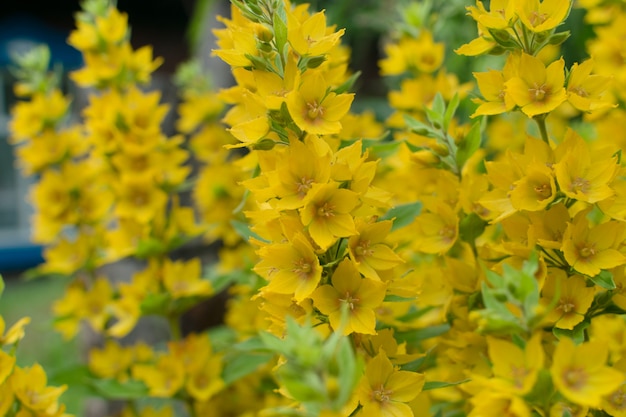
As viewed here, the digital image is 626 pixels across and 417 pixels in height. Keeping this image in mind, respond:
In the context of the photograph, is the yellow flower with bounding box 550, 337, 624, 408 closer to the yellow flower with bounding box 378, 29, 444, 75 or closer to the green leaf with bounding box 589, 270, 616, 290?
the green leaf with bounding box 589, 270, 616, 290

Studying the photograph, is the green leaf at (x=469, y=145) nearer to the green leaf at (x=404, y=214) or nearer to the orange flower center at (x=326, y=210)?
the green leaf at (x=404, y=214)

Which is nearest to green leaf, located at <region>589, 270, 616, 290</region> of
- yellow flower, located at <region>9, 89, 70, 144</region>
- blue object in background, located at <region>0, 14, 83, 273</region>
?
yellow flower, located at <region>9, 89, 70, 144</region>

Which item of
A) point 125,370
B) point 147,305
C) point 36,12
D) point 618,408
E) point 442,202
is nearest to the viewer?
point 618,408

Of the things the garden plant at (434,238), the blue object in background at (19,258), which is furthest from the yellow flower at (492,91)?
the blue object in background at (19,258)

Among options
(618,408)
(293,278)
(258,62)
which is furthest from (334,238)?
(618,408)

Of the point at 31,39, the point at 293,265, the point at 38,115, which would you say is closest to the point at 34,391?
the point at 293,265

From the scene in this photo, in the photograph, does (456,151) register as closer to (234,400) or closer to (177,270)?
(177,270)
